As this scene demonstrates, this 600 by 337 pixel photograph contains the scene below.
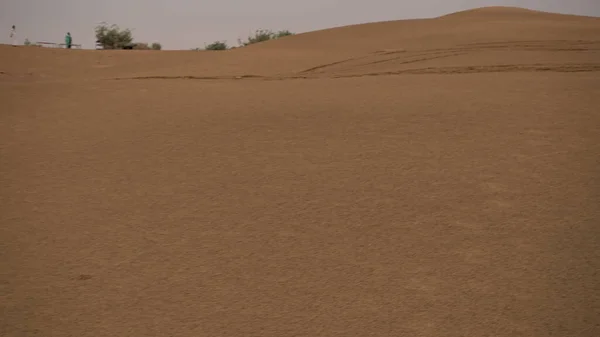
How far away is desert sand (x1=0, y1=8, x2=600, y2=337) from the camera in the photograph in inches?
129

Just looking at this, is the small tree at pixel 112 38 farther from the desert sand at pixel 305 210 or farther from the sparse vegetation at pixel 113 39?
the desert sand at pixel 305 210

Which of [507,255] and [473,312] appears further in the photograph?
[507,255]

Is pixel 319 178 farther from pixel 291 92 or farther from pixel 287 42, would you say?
pixel 287 42

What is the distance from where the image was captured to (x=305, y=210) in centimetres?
440

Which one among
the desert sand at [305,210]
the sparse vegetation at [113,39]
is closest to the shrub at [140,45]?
the sparse vegetation at [113,39]

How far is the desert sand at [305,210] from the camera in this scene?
3.27 metres

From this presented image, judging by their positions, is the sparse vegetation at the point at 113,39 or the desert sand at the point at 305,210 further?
the sparse vegetation at the point at 113,39

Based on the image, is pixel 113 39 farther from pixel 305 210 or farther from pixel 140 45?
pixel 305 210

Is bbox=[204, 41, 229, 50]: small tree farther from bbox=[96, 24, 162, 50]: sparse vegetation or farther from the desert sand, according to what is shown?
the desert sand

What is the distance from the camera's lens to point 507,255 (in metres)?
3.74

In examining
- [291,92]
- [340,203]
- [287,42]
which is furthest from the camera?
[287,42]

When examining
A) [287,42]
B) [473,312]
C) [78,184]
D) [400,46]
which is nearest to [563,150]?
[473,312]

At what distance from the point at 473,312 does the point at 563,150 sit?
105 inches

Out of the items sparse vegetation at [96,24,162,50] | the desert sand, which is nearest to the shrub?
sparse vegetation at [96,24,162,50]
